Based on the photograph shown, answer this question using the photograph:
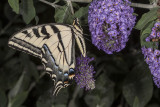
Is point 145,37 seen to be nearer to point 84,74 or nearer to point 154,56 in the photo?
point 154,56

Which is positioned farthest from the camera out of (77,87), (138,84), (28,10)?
(77,87)

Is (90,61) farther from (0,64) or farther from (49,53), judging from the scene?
(0,64)

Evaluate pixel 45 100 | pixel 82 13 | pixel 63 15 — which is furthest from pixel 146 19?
pixel 45 100

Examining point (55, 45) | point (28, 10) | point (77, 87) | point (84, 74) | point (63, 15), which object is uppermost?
point (28, 10)

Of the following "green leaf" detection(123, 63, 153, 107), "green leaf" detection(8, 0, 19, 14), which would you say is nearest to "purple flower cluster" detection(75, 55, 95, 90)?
"green leaf" detection(8, 0, 19, 14)

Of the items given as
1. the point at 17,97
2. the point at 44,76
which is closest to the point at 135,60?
the point at 44,76
